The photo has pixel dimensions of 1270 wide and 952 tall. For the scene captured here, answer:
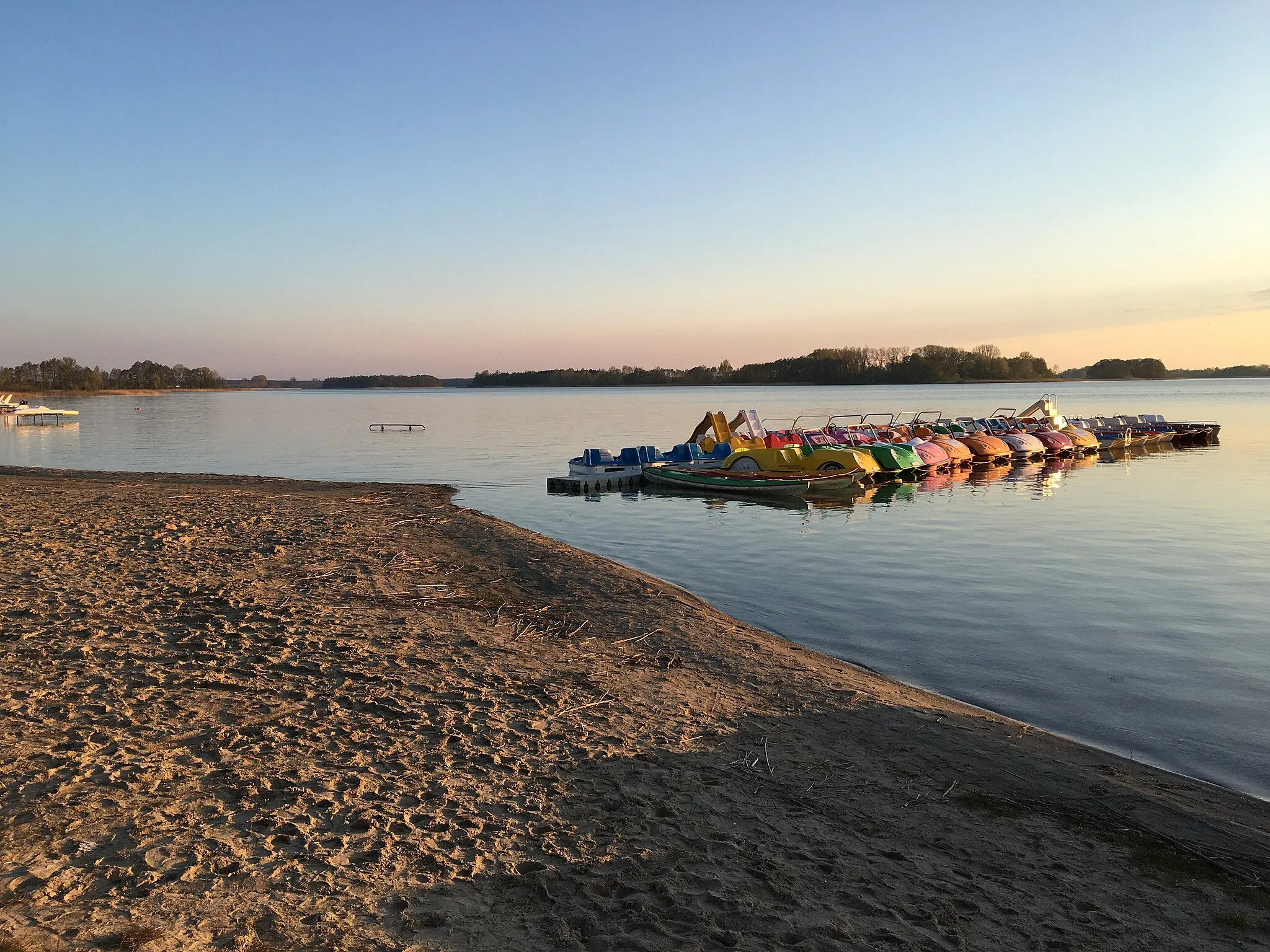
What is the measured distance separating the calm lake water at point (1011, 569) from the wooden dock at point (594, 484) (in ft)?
2.41

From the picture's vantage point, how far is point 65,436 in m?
58.5

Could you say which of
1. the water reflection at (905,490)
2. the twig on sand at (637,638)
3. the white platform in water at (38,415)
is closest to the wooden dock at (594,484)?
the water reflection at (905,490)

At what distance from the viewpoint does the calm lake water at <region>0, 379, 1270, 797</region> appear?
863 cm

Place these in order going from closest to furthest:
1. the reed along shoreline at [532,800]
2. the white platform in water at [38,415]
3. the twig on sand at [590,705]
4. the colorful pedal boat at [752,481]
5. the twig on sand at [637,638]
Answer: the reed along shoreline at [532,800] < the twig on sand at [590,705] < the twig on sand at [637,638] < the colorful pedal boat at [752,481] < the white platform in water at [38,415]

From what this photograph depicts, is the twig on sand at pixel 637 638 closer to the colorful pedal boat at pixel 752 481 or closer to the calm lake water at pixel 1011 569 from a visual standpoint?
the calm lake water at pixel 1011 569

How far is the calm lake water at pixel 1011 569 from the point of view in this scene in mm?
8633

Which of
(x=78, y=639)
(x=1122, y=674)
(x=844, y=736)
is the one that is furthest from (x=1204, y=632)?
(x=78, y=639)

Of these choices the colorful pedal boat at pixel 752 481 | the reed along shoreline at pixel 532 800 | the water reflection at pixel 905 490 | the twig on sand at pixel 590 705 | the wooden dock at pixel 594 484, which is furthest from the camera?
the wooden dock at pixel 594 484

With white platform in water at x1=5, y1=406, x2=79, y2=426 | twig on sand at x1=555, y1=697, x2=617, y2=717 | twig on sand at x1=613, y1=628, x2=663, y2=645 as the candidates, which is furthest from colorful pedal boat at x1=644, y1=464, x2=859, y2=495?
white platform in water at x1=5, y1=406, x2=79, y2=426

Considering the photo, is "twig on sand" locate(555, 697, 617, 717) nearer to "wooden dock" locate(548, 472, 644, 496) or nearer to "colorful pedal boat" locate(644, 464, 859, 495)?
"colorful pedal boat" locate(644, 464, 859, 495)

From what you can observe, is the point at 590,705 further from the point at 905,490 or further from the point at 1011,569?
the point at 905,490

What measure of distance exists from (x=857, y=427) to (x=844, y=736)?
33.7 m

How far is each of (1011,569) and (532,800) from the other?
12666 millimetres

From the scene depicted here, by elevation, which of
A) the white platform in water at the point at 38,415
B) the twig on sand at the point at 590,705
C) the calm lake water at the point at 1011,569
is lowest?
the calm lake water at the point at 1011,569
